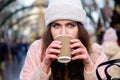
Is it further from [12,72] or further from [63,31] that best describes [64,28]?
[12,72]

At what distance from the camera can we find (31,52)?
2771mm

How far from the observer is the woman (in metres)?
2.46

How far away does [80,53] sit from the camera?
2396 millimetres

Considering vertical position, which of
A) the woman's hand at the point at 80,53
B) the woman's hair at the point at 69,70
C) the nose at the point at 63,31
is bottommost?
the woman's hair at the point at 69,70

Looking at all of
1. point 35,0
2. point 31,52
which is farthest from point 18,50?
point 31,52

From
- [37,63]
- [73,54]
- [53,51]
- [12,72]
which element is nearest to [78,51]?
[73,54]

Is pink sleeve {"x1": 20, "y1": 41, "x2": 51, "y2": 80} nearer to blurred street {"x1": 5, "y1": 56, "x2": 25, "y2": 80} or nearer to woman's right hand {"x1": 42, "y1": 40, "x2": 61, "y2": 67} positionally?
woman's right hand {"x1": 42, "y1": 40, "x2": 61, "y2": 67}

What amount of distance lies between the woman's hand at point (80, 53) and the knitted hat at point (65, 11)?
280mm

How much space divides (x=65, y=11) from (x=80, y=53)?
0.37 metres

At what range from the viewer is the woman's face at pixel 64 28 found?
252 cm

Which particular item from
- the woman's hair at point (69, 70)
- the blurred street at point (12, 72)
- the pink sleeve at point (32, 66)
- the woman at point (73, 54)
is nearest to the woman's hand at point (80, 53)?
the woman at point (73, 54)

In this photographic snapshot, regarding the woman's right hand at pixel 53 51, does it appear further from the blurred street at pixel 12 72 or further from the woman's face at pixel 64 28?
the blurred street at pixel 12 72

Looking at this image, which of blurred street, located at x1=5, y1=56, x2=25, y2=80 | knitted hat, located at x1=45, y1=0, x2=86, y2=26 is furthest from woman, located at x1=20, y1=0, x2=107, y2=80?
blurred street, located at x1=5, y1=56, x2=25, y2=80

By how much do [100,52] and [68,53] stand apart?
52 cm
